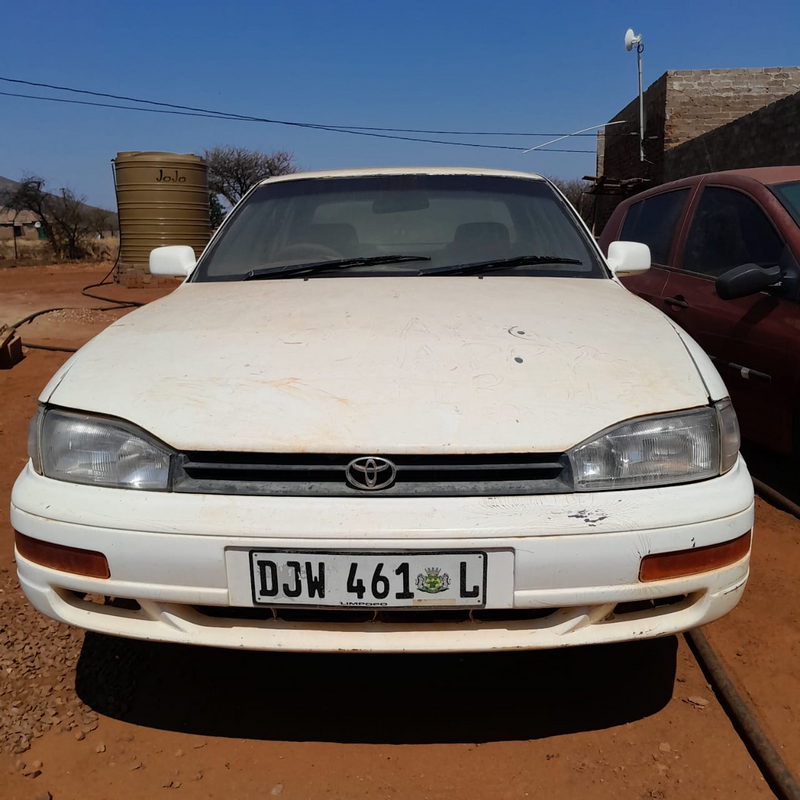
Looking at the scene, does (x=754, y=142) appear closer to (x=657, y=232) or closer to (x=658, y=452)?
(x=657, y=232)

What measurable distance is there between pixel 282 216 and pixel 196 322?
1.01 m

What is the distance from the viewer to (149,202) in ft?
42.3

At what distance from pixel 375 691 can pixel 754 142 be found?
11.9m

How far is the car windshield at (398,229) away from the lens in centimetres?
272

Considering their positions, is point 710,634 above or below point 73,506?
below

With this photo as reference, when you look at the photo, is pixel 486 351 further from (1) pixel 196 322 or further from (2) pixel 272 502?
(1) pixel 196 322

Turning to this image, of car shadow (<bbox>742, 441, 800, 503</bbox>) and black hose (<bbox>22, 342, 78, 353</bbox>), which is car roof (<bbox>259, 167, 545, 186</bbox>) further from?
black hose (<bbox>22, 342, 78, 353</bbox>)

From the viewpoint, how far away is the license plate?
1558 mm

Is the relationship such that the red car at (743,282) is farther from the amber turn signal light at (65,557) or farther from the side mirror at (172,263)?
the amber turn signal light at (65,557)

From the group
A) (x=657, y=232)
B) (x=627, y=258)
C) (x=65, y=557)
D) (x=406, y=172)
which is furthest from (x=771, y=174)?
(x=65, y=557)

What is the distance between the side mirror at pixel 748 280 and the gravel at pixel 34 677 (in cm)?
303

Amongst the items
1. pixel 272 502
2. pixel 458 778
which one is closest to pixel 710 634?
pixel 458 778

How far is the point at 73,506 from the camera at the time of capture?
65.4 inches

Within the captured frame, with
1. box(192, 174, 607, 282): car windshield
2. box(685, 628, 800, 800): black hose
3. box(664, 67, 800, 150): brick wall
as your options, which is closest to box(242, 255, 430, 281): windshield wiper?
box(192, 174, 607, 282): car windshield
